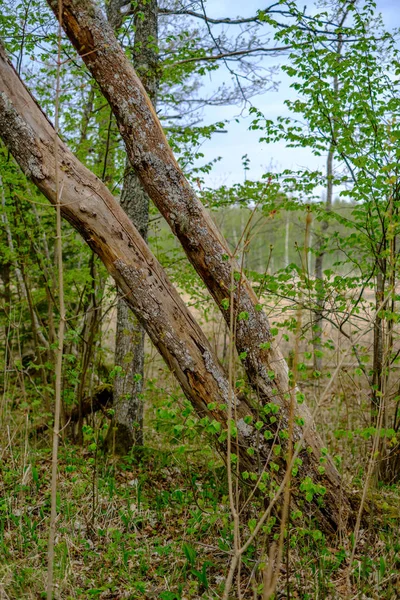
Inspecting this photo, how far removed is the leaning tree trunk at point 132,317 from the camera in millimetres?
4605

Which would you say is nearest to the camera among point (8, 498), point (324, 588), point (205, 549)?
point (324, 588)

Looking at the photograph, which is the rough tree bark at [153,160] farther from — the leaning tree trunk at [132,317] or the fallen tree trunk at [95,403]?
the fallen tree trunk at [95,403]

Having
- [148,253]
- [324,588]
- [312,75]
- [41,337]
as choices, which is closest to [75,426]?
[41,337]

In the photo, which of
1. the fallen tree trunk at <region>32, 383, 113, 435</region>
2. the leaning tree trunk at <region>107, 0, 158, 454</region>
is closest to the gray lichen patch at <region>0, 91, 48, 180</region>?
the leaning tree trunk at <region>107, 0, 158, 454</region>

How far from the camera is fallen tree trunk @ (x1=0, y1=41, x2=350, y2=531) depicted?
3014 millimetres

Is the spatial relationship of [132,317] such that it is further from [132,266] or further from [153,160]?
[153,160]

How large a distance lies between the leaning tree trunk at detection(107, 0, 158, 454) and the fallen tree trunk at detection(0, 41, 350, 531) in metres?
1.35

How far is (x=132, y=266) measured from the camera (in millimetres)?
3180

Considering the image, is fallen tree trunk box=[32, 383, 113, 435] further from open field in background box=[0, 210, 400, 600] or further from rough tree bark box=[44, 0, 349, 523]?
rough tree bark box=[44, 0, 349, 523]

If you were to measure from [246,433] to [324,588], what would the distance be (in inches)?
39.7

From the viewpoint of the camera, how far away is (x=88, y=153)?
5891 millimetres

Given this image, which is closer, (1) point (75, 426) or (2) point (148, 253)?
(2) point (148, 253)

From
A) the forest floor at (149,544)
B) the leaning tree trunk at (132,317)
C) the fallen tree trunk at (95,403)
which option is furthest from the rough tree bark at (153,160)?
the fallen tree trunk at (95,403)

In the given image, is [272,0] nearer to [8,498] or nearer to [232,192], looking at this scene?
[232,192]
